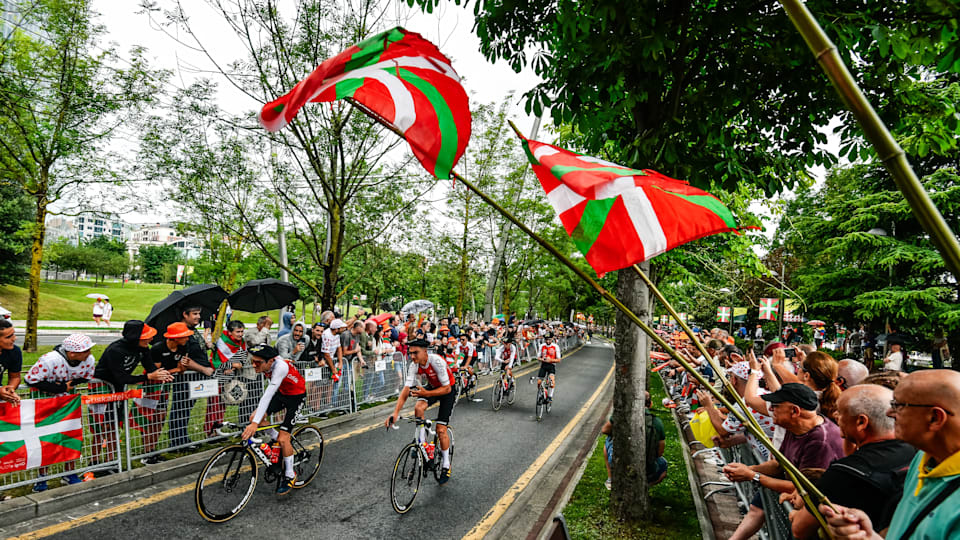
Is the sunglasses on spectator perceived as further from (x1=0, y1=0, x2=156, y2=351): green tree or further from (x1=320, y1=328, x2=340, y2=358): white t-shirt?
(x1=0, y1=0, x2=156, y2=351): green tree

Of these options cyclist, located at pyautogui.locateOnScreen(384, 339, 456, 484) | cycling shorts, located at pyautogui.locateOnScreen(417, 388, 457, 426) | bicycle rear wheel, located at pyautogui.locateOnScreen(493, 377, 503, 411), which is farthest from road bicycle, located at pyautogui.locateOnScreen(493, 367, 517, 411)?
cycling shorts, located at pyautogui.locateOnScreen(417, 388, 457, 426)

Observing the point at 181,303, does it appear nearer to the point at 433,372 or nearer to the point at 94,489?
the point at 94,489

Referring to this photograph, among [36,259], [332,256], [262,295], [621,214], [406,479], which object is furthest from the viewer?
[36,259]

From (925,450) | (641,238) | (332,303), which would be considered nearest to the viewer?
(925,450)

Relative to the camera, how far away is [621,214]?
260 centimetres

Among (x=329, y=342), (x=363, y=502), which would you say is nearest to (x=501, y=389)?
(x=329, y=342)

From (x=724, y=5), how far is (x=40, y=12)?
17.8 meters

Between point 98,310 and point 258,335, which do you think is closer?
point 258,335

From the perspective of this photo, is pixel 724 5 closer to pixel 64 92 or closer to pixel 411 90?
pixel 411 90

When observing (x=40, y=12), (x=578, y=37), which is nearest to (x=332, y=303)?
(x=578, y=37)

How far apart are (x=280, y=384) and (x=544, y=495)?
12.9 ft

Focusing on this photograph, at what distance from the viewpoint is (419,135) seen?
274cm

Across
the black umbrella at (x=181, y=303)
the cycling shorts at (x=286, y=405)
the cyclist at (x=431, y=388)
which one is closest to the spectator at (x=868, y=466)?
the cyclist at (x=431, y=388)

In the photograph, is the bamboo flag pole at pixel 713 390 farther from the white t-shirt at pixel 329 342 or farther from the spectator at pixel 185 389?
the white t-shirt at pixel 329 342
